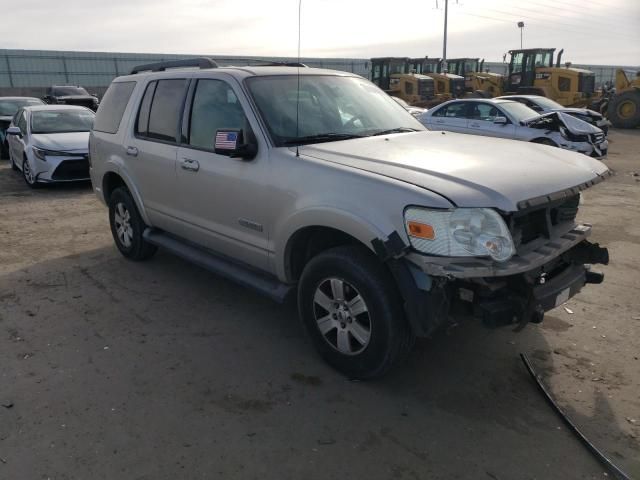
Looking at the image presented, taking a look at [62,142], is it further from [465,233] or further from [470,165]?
[465,233]

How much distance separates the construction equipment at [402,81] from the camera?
23.0 metres

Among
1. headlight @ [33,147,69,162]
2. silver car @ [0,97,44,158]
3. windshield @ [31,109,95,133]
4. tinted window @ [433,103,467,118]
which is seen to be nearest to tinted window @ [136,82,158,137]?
headlight @ [33,147,69,162]

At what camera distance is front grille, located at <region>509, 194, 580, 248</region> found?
2.96 meters

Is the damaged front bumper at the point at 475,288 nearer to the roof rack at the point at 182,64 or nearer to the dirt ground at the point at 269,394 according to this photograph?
the dirt ground at the point at 269,394

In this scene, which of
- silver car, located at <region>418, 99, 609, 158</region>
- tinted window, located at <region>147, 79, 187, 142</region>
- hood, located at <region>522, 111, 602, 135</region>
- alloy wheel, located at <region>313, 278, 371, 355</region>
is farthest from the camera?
hood, located at <region>522, 111, 602, 135</region>

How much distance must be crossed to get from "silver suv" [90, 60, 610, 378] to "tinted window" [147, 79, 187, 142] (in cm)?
2

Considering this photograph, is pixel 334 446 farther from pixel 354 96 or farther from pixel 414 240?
pixel 354 96

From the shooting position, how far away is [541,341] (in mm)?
3863

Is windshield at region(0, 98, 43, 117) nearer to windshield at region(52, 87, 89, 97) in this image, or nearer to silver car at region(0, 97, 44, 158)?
silver car at region(0, 97, 44, 158)

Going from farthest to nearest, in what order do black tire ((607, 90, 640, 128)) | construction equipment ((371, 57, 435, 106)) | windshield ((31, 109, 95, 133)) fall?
1. construction equipment ((371, 57, 435, 106))
2. black tire ((607, 90, 640, 128))
3. windshield ((31, 109, 95, 133))

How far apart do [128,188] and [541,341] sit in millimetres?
4078

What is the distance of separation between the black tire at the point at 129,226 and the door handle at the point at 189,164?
4.08ft

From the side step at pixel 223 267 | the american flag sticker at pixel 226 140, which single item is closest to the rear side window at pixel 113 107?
the side step at pixel 223 267

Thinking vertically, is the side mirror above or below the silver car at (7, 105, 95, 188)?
above
